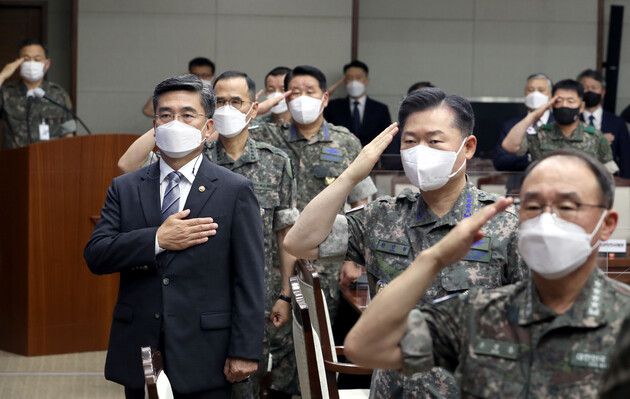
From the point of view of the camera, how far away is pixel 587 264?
1.60m

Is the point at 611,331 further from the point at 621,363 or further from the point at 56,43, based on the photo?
the point at 56,43

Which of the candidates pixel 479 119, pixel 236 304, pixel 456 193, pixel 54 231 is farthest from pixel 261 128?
pixel 479 119

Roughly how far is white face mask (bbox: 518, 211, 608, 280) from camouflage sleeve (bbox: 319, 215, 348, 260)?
761 mm

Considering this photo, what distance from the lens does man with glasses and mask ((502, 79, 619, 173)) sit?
5609 millimetres

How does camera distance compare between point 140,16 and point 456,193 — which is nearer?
point 456,193

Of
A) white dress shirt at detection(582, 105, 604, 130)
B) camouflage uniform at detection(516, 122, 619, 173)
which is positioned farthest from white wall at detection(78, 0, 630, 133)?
camouflage uniform at detection(516, 122, 619, 173)

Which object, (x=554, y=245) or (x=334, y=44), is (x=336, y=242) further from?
(x=334, y=44)

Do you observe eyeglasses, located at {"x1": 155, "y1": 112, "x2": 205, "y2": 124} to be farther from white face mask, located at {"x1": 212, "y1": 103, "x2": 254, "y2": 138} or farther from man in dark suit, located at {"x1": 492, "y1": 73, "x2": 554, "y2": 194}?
man in dark suit, located at {"x1": 492, "y1": 73, "x2": 554, "y2": 194}

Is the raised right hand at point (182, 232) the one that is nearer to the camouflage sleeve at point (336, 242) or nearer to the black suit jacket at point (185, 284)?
the black suit jacket at point (185, 284)

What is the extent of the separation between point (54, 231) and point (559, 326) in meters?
4.13

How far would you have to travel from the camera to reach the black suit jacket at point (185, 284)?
8.56 feet

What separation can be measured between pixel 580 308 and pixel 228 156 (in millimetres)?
2380

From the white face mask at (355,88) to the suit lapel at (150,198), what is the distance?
549cm

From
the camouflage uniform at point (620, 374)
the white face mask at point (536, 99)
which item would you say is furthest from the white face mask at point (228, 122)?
the white face mask at point (536, 99)
